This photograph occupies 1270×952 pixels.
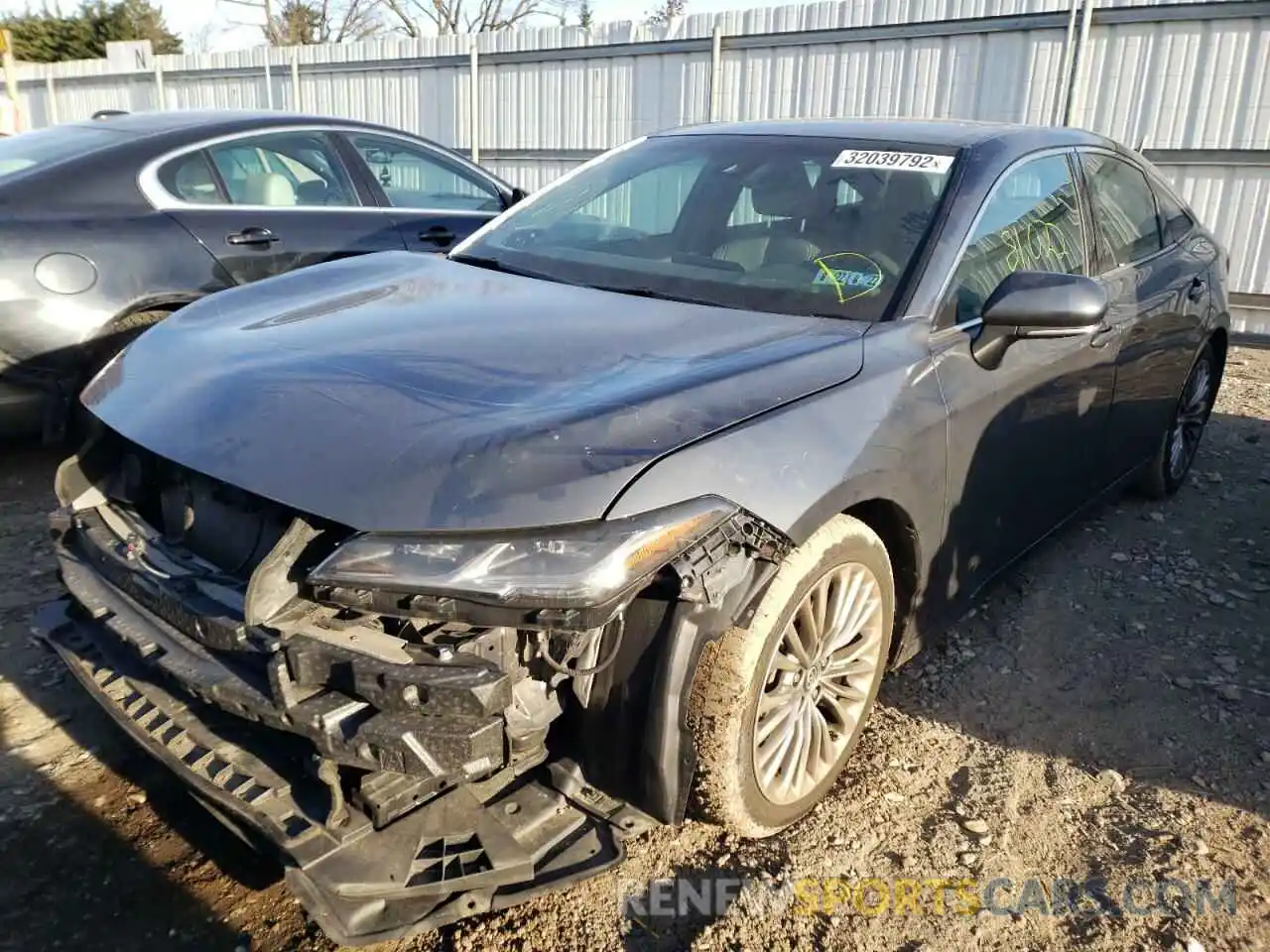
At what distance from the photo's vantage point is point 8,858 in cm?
234

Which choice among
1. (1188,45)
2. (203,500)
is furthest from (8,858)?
(1188,45)

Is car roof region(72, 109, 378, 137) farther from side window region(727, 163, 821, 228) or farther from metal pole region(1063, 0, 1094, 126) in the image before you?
metal pole region(1063, 0, 1094, 126)

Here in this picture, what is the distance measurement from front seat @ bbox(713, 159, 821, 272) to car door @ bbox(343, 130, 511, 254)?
2.38 m

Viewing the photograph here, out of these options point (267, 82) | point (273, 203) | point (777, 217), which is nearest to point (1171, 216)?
point (777, 217)

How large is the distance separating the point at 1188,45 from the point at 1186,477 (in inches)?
222

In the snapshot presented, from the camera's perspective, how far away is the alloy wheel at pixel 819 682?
235cm

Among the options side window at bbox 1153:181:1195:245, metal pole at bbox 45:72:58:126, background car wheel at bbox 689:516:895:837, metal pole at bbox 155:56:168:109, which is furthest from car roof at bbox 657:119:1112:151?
metal pole at bbox 45:72:58:126

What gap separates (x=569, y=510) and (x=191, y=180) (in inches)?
149

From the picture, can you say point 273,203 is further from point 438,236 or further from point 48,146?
point 48,146

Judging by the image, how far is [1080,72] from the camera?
9172 mm

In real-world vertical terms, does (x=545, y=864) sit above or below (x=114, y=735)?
above

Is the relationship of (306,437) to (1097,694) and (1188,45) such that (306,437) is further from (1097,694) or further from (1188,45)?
(1188,45)

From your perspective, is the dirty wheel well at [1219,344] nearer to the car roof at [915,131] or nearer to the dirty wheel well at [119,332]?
the car roof at [915,131]

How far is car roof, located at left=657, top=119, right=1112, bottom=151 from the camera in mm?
3248
